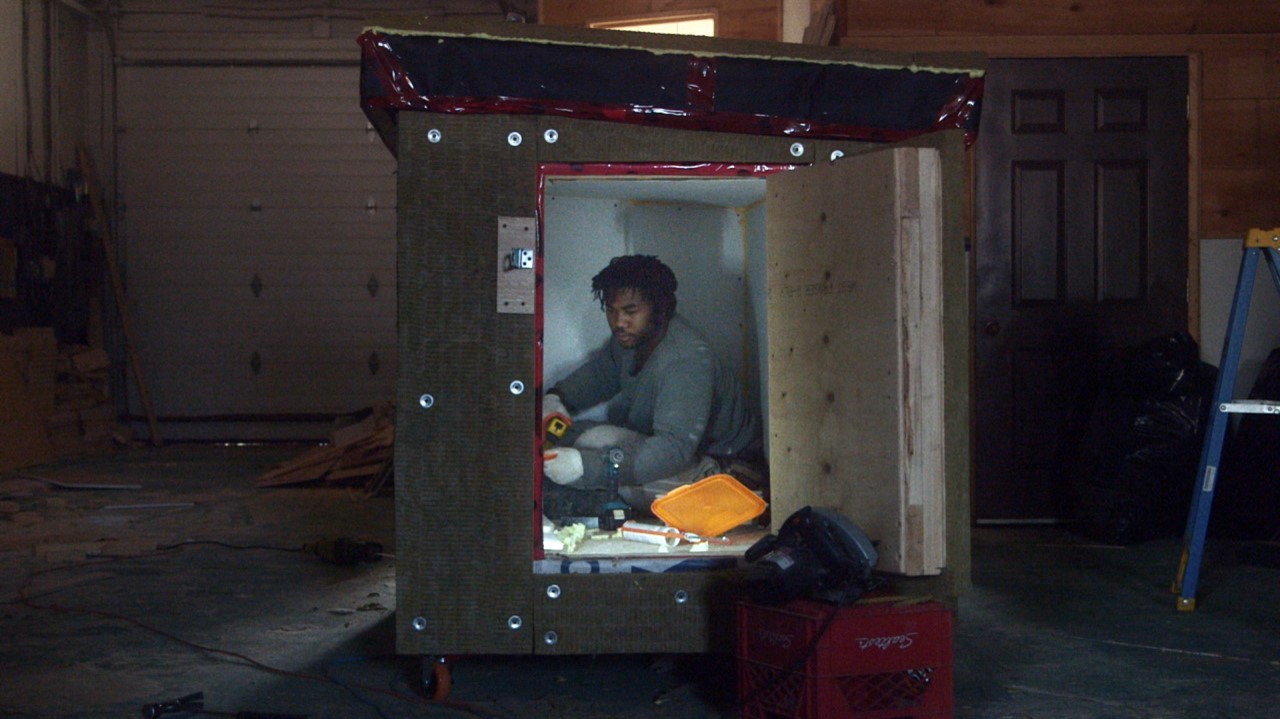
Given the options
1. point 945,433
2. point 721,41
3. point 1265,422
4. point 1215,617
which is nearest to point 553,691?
point 945,433

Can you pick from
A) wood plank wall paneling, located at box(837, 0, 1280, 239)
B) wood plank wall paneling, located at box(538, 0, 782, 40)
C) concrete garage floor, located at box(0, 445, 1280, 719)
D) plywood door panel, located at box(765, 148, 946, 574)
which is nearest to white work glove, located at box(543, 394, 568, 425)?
concrete garage floor, located at box(0, 445, 1280, 719)

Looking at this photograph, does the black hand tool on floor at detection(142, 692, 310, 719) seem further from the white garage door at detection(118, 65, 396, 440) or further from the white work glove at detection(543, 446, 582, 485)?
the white garage door at detection(118, 65, 396, 440)

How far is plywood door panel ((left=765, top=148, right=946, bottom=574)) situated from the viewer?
113 inches

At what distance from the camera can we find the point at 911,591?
3139 mm

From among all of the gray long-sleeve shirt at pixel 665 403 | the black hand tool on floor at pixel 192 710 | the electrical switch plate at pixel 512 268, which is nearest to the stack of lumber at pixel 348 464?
the gray long-sleeve shirt at pixel 665 403

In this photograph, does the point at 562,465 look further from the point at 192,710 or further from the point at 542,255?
the point at 192,710

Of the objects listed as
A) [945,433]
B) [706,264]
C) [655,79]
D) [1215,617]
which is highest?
[655,79]

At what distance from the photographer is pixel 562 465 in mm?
4074

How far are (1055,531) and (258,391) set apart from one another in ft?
26.0

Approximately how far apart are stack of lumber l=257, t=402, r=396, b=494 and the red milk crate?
5175 millimetres

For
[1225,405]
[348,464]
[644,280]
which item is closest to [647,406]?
[644,280]

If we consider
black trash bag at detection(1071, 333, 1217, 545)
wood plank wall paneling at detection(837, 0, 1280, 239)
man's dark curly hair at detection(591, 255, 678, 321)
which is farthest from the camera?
wood plank wall paneling at detection(837, 0, 1280, 239)

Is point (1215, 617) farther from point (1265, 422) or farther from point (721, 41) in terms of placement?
point (721, 41)

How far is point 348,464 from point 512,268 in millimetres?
5374
